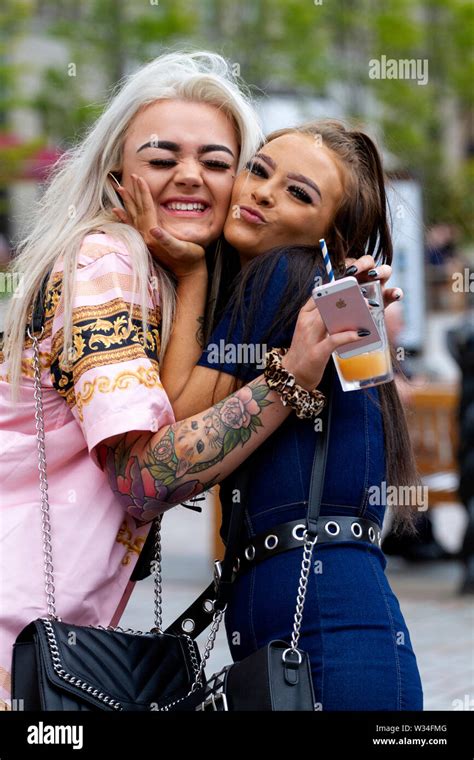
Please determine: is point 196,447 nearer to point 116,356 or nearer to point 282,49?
point 116,356

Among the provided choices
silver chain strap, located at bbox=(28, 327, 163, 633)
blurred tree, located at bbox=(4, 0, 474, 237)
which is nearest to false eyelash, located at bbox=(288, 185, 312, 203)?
silver chain strap, located at bbox=(28, 327, 163, 633)

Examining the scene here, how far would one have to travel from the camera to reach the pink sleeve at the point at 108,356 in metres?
2.29

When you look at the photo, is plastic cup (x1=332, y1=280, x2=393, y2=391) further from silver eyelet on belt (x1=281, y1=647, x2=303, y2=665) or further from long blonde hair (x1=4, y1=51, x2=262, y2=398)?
silver eyelet on belt (x1=281, y1=647, x2=303, y2=665)

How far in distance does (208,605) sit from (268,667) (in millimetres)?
366

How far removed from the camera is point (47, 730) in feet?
7.61

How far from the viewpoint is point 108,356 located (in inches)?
91.7

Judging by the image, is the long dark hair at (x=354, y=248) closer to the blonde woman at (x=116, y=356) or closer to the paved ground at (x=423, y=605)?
the blonde woman at (x=116, y=356)

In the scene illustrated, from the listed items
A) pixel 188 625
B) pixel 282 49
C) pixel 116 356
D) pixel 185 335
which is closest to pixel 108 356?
pixel 116 356

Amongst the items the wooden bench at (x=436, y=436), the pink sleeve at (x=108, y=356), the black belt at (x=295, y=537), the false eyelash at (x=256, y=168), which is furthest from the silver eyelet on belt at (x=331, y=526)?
the wooden bench at (x=436, y=436)

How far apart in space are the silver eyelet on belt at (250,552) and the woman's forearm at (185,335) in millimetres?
330

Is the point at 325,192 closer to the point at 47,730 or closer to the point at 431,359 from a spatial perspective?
the point at 47,730

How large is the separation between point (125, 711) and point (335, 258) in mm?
1022

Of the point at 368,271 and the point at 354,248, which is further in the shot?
the point at 354,248

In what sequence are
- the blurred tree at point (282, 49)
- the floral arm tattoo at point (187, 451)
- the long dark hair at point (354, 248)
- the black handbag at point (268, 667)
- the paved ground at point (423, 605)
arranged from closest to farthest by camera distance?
the black handbag at point (268, 667), the floral arm tattoo at point (187, 451), the long dark hair at point (354, 248), the paved ground at point (423, 605), the blurred tree at point (282, 49)
